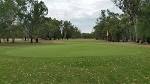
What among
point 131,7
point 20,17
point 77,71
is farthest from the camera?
point 20,17

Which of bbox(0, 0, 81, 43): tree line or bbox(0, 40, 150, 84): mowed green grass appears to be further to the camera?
bbox(0, 0, 81, 43): tree line

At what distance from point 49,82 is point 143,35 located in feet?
258

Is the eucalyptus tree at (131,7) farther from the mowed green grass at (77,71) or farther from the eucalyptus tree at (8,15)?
the mowed green grass at (77,71)

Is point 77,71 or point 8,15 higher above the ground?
point 8,15

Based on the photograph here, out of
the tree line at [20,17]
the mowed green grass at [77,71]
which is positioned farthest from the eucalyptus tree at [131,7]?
the mowed green grass at [77,71]

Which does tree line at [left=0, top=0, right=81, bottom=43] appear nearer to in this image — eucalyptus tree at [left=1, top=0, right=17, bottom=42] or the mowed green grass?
eucalyptus tree at [left=1, top=0, right=17, bottom=42]

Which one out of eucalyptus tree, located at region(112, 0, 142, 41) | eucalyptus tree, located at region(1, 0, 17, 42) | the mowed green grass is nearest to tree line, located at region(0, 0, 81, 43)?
eucalyptus tree, located at region(1, 0, 17, 42)

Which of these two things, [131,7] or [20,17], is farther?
[20,17]

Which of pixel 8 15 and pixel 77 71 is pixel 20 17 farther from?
pixel 77 71

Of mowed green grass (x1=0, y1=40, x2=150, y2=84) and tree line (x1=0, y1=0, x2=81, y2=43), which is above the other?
tree line (x1=0, y1=0, x2=81, y2=43)

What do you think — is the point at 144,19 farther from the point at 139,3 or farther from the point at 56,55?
the point at 56,55

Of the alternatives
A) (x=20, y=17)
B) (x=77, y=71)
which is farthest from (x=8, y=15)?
(x=77, y=71)

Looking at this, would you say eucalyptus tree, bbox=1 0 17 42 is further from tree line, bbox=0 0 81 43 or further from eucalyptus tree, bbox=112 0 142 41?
eucalyptus tree, bbox=112 0 142 41

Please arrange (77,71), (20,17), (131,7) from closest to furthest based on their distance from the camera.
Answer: (77,71)
(131,7)
(20,17)
